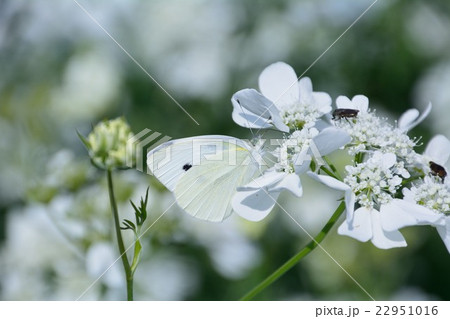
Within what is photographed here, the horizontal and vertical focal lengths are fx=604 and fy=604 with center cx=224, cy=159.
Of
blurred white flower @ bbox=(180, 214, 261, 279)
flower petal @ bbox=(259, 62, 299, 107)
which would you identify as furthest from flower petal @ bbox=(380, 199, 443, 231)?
blurred white flower @ bbox=(180, 214, 261, 279)

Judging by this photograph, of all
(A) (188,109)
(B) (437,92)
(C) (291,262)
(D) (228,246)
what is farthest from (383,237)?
(B) (437,92)

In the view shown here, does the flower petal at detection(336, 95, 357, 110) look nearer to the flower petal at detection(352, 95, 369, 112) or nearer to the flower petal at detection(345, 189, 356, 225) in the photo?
the flower petal at detection(352, 95, 369, 112)

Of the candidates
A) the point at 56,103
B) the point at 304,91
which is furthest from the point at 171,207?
the point at 56,103

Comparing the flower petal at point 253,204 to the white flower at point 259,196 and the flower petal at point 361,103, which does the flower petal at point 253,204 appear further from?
the flower petal at point 361,103

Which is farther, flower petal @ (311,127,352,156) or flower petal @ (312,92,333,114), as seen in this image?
flower petal @ (312,92,333,114)

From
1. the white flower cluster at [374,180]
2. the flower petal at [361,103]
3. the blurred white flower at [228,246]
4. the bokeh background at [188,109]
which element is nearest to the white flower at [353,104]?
the flower petal at [361,103]
